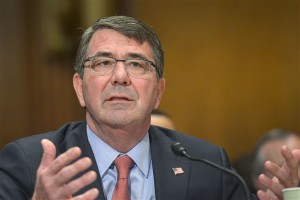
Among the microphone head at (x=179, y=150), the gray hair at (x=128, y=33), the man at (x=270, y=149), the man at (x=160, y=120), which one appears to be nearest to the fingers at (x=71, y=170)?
the microphone head at (x=179, y=150)

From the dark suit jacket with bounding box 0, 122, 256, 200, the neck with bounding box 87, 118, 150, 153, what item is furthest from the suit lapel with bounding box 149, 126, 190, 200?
the neck with bounding box 87, 118, 150, 153

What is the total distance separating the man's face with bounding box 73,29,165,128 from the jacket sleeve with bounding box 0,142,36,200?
0.35 meters

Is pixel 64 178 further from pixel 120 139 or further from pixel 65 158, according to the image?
pixel 120 139

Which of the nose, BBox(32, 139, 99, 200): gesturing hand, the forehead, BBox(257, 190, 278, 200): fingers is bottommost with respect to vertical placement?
BBox(257, 190, 278, 200): fingers

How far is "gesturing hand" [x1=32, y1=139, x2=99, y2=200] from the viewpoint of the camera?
240cm

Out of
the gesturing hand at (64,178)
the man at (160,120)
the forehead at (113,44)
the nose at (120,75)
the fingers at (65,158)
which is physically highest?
the forehead at (113,44)

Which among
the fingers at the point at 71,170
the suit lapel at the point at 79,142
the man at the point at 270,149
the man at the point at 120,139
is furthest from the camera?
the man at the point at 270,149

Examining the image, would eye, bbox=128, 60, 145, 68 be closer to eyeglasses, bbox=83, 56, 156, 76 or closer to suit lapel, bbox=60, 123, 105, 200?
eyeglasses, bbox=83, 56, 156, 76

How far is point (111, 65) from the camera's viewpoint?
119 inches

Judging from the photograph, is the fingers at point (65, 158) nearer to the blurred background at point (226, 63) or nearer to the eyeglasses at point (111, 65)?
the eyeglasses at point (111, 65)

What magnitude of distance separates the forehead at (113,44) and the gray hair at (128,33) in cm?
2

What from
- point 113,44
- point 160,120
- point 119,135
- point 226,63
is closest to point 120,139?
point 119,135

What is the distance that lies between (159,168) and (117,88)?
0.39 meters

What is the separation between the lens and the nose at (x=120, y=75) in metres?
2.96
